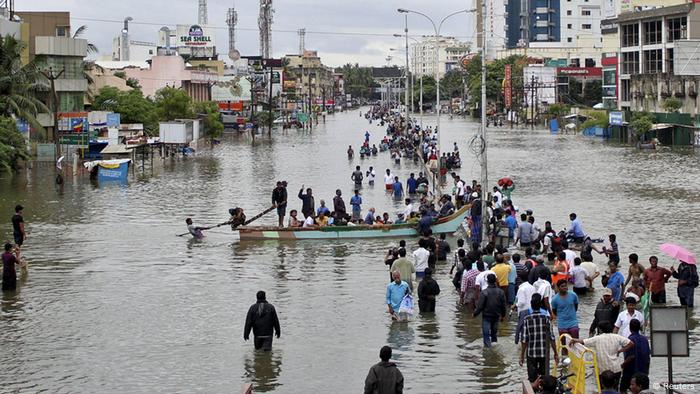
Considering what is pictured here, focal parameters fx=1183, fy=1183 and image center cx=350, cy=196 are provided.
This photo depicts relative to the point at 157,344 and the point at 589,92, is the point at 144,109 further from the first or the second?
the point at 589,92

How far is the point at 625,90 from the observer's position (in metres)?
102

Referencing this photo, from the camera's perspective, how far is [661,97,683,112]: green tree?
83.8m

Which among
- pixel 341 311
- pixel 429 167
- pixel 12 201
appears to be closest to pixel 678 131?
pixel 429 167

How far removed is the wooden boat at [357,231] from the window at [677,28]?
203 feet

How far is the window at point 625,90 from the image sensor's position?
101 meters

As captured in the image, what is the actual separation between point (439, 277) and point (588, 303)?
4028mm

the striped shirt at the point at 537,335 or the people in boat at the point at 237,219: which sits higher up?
the people in boat at the point at 237,219

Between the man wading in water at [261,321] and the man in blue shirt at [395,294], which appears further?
the man in blue shirt at [395,294]

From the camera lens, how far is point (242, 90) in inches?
5423

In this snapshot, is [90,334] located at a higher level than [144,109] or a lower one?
lower

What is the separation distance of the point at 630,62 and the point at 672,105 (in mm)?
16182

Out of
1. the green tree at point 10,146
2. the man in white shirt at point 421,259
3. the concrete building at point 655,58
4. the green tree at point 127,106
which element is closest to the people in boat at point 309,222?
the man in white shirt at point 421,259

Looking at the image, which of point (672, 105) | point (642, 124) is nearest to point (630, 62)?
point (672, 105)

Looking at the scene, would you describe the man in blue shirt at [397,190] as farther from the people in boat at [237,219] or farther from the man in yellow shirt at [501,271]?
the man in yellow shirt at [501,271]
